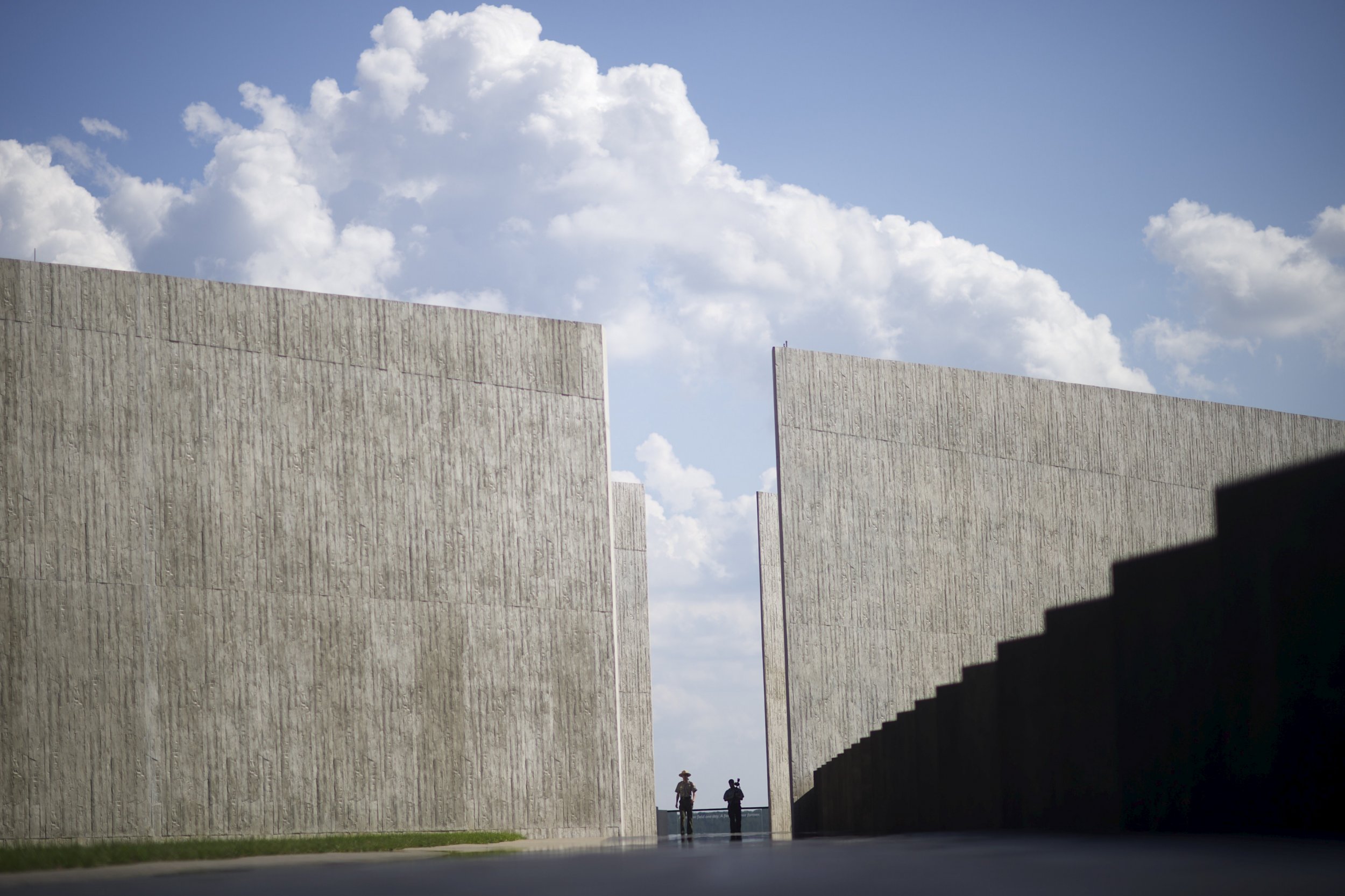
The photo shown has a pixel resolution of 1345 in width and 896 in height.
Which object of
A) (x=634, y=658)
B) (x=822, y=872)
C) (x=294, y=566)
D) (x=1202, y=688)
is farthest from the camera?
(x=634, y=658)

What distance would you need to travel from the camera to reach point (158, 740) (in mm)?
12109

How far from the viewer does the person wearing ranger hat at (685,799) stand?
55.7 feet

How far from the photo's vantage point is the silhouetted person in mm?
17672

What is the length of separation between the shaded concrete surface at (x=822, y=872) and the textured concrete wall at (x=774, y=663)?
30.3 ft

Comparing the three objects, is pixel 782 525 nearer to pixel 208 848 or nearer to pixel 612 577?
pixel 612 577

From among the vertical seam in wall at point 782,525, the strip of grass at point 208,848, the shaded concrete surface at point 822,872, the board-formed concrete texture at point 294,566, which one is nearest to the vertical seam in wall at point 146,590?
the board-formed concrete texture at point 294,566

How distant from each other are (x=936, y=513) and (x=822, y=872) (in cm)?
1089

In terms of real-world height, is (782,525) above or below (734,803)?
above

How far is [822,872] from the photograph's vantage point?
18.5ft

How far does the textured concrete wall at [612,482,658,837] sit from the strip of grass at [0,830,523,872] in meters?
8.23

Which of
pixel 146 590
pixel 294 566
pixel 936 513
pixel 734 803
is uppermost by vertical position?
pixel 936 513

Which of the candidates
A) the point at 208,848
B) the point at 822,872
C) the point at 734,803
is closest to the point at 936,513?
the point at 734,803

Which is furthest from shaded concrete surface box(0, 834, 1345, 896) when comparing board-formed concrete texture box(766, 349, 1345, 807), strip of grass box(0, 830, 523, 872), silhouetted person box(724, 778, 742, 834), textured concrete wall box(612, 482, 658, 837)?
textured concrete wall box(612, 482, 658, 837)

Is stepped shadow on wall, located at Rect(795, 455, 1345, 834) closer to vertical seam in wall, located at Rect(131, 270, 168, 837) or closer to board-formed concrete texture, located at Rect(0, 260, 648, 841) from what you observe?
board-formed concrete texture, located at Rect(0, 260, 648, 841)
